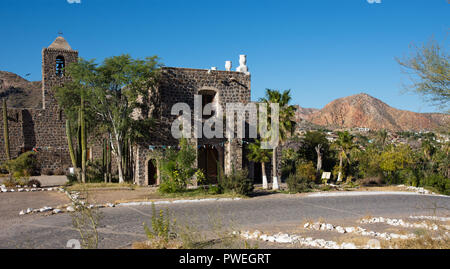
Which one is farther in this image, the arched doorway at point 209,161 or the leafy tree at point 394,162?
the leafy tree at point 394,162

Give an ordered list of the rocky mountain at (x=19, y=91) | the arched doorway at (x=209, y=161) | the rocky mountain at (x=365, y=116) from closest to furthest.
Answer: the arched doorway at (x=209, y=161)
the rocky mountain at (x=19, y=91)
the rocky mountain at (x=365, y=116)

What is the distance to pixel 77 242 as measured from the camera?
7.16 m

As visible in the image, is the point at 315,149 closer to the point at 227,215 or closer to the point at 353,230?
the point at 227,215

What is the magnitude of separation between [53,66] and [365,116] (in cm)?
7781

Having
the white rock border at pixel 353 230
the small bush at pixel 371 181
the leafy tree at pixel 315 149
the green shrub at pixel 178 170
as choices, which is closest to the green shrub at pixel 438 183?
the small bush at pixel 371 181

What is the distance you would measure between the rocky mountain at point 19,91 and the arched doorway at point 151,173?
2769cm

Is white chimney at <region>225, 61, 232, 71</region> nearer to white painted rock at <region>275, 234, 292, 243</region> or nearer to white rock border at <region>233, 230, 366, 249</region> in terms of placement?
white rock border at <region>233, 230, 366, 249</region>

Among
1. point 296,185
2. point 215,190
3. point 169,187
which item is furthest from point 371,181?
point 169,187

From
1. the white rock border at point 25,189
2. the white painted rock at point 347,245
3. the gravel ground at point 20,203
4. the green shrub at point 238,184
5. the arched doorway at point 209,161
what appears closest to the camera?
the white painted rock at point 347,245

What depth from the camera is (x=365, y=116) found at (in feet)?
302

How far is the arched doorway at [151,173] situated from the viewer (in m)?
21.8

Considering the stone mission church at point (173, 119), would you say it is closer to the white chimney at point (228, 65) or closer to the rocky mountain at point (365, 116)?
the white chimney at point (228, 65)

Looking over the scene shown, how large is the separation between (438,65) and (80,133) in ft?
58.4
